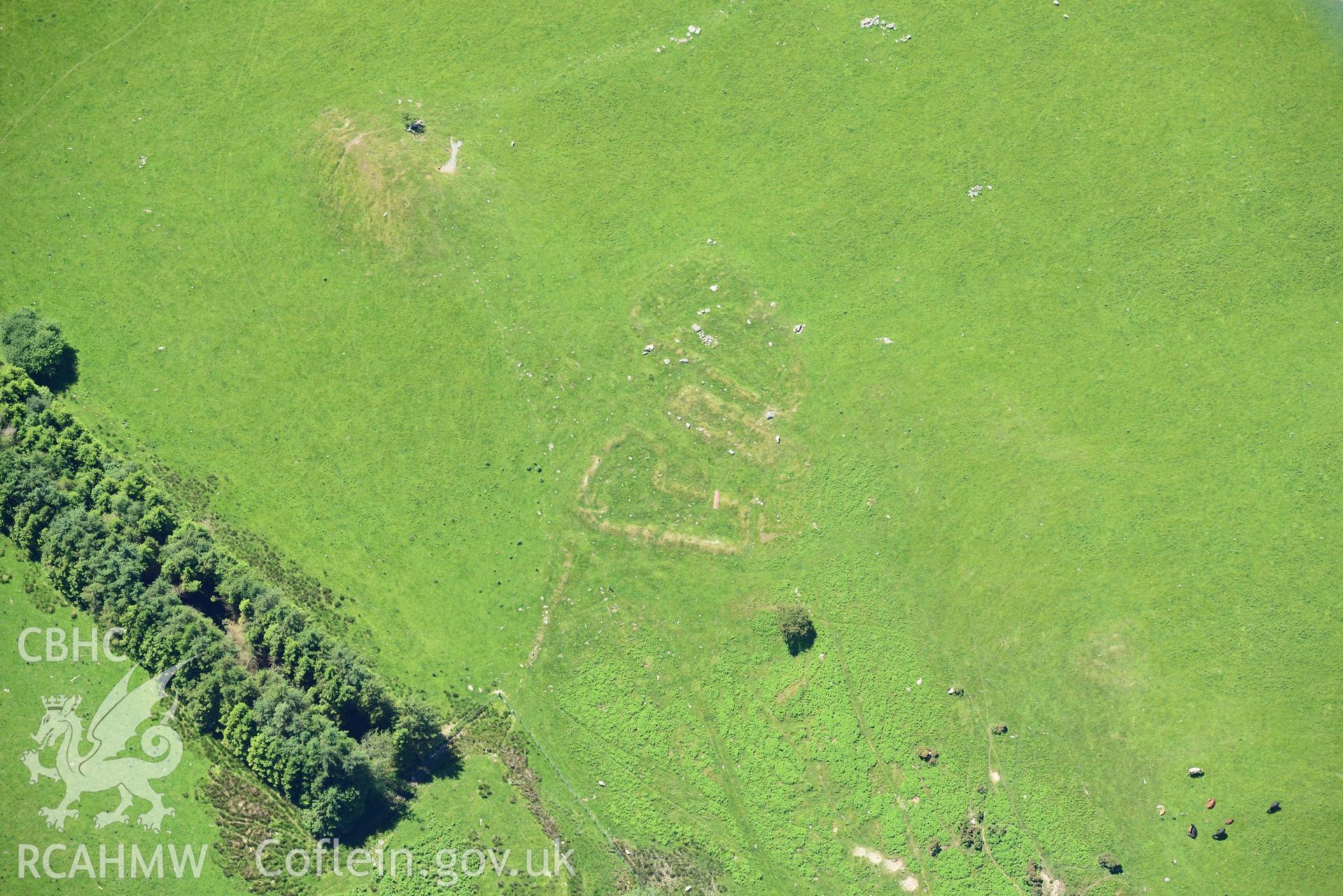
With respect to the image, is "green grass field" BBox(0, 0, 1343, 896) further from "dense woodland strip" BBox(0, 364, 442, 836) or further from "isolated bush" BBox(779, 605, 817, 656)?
"dense woodland strip" BBox(0, 364, 442, 836)

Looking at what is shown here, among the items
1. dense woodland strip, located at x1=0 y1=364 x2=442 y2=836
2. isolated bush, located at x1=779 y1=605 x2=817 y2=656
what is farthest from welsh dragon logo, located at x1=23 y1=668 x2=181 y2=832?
isolated bush, located at x1=779 y1=605 x2=817 y2=656

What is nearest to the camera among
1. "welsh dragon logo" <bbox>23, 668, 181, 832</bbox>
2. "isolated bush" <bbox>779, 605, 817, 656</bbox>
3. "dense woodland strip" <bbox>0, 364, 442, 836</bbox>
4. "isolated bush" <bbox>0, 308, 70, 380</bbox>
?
"dense woodland strip" <bbox>0, 364, 442, 836</bbox>

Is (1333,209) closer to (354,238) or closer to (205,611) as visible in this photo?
(354,238)

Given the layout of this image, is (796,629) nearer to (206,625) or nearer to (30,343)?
(206,625)

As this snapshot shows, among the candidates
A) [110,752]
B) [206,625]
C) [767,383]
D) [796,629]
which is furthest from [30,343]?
[796,629]

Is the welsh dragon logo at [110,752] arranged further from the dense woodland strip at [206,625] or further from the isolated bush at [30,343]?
the isolated bush at [30,343]

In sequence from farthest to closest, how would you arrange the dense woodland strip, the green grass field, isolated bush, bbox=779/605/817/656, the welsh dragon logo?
1. the green grass field
2. the welsh dragon logo
3. isolated bush, bbox=779/605/817/656
4. the dense woodland strip

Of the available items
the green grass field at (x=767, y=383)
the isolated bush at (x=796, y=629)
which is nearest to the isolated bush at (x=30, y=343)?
the green grass field at (x=767, y=383)
